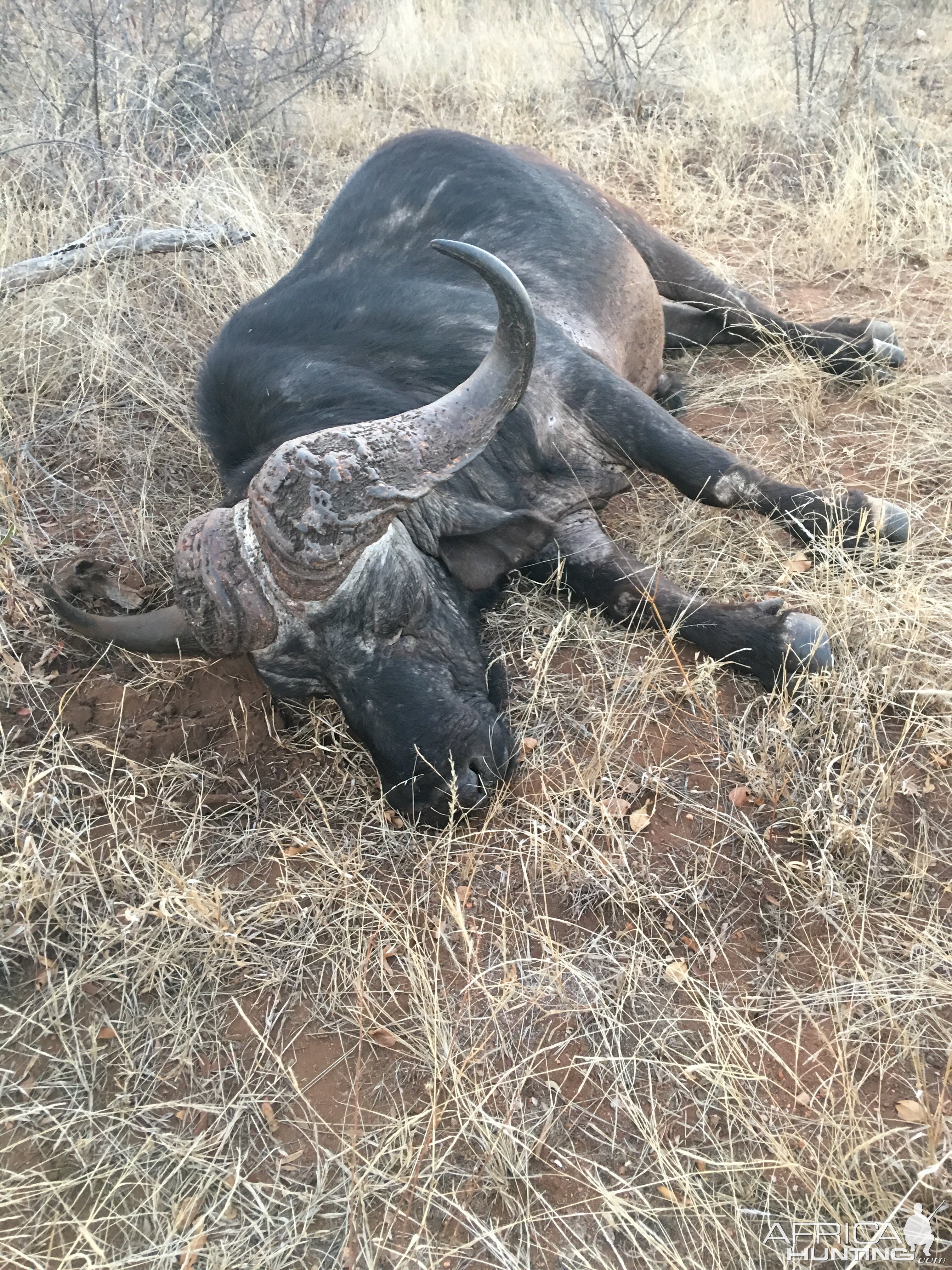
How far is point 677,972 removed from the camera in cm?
215

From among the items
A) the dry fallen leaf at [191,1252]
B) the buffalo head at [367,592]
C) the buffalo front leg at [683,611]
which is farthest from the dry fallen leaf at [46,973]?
the buffalo front leg at [683,611]

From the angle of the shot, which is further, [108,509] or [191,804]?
[108,509]

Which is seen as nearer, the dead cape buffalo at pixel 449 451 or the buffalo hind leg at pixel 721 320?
the dead cape buffalo at pixel 449 451

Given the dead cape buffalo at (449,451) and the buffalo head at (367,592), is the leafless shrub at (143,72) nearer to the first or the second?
the dead cape buffalo at (449,451)

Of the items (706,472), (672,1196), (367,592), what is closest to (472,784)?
(367,592)

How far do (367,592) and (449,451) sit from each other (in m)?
0.46

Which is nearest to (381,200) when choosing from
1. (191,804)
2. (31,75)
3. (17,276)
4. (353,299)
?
(353,299)

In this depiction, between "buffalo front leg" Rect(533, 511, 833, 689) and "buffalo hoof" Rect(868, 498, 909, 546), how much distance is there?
57 cm

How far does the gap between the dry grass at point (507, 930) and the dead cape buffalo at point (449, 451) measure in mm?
200

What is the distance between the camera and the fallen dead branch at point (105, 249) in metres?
4.07

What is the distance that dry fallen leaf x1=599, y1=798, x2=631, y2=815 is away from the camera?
2.55m

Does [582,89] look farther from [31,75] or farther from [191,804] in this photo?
[191,804]

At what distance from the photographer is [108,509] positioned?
377cm

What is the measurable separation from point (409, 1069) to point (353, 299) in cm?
267
